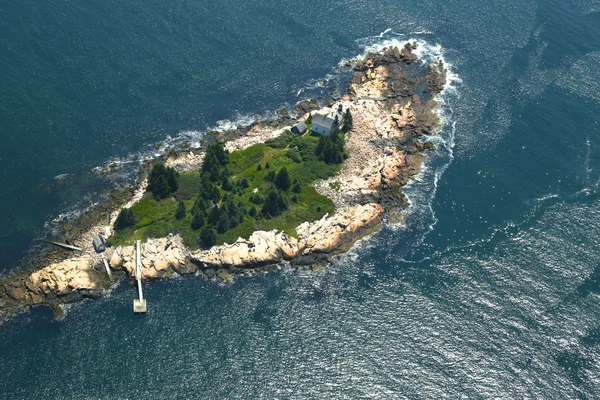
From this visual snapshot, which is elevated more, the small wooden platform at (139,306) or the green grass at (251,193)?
the green grass at (251,193)

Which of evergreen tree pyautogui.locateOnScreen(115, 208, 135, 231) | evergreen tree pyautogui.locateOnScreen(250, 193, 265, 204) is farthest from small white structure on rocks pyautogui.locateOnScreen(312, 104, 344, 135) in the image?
evergreen tree pyautogui.locateOnScreen(115, 208, 135, 231)

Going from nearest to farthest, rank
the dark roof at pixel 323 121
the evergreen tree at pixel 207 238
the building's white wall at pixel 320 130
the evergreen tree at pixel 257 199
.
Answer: the evergreen tree at pixel 207 238 → the evergreen tree at pixel 257 199 → the dark roof at pixel 323 121 → the building's white wall at pixel 320 130

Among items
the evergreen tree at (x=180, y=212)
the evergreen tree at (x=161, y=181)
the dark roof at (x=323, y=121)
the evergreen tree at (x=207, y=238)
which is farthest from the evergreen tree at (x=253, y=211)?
the dark roof at (x=323, y=121)

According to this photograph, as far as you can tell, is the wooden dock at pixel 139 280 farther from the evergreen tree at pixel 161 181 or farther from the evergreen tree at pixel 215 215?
the evergreen tree at pixel 215 215

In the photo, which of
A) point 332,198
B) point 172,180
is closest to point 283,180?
point 332,198

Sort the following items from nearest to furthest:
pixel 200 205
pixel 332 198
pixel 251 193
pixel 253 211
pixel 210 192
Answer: pixel 200 205, pixel 253 211, pixel 210 192, pixel 251 193, pixel 332 198

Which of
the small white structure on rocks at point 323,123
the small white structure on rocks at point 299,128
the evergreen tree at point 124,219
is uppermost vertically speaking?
the small white structure on rocks at point 323,123

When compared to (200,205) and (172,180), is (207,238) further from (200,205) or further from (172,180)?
(172,180)
